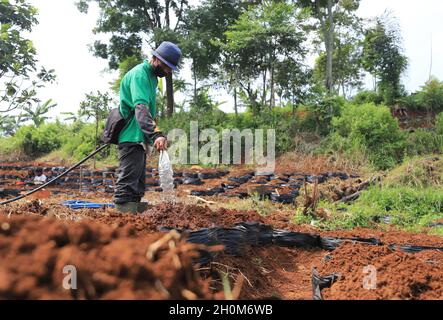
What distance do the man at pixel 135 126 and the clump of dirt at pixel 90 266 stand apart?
252cm

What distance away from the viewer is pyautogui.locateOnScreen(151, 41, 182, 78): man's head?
12.8ft

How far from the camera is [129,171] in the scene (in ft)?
13.4

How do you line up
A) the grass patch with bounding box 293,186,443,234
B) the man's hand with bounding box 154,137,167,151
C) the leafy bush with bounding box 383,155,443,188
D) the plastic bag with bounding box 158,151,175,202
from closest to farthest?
the man's hand with bounding box 154,137,167,151, the plastic bag with bounding box 158,151,175,202, the grass patch with bounding box 293,186,443,234, the leafy bush with bounding box 383,155,443,188

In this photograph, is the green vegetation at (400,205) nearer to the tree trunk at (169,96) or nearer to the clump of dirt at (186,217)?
the clump of dirt at (186,217)

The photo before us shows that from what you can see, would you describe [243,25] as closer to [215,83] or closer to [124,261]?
[215,83]

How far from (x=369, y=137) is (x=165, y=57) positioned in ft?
30.4

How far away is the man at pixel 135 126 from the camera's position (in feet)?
12.8

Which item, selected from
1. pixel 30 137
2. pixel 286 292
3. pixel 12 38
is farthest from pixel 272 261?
pixel 30 137

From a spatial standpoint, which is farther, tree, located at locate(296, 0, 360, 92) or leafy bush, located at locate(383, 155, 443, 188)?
tree, located at locate(296, 0, 360, 92)

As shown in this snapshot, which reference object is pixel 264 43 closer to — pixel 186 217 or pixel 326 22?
pixel 326 22

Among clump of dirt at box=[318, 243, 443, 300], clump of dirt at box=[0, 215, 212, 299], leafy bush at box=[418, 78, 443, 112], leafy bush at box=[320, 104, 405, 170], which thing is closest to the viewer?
clump of dirt at box=[0, 215, 212, 299]

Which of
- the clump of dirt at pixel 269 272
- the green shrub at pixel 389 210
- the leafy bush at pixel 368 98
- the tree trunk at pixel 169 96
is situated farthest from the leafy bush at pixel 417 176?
the tree trunk at pixel 169 96

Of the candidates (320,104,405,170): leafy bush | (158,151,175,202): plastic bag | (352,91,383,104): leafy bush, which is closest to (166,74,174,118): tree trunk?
(352,91,383,104): leafy bush

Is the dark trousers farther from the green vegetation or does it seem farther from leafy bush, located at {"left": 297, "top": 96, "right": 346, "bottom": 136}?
leafy bush, located at {"left": 297, "top": 96, "right": 346, "bottom": 136}
